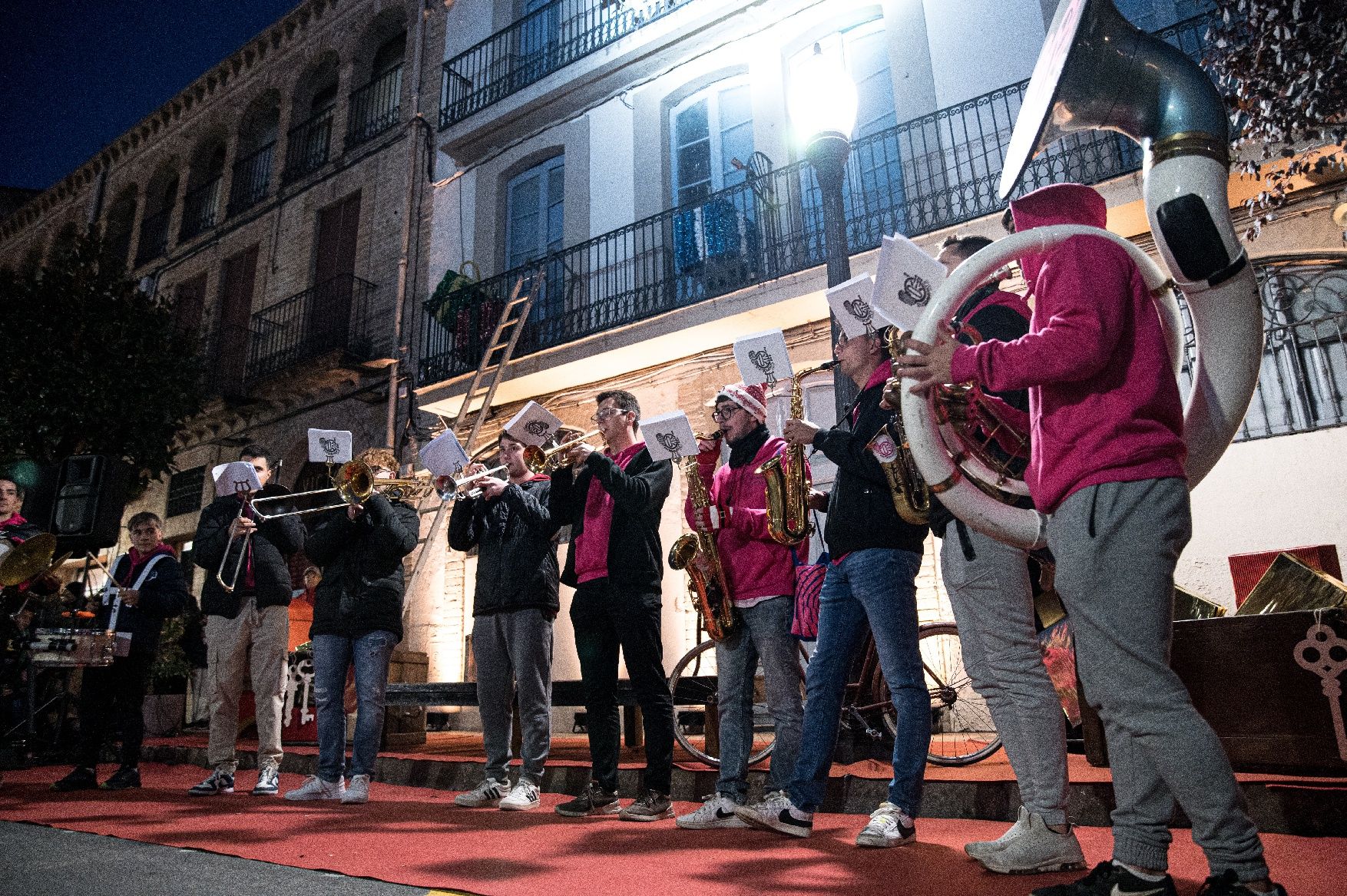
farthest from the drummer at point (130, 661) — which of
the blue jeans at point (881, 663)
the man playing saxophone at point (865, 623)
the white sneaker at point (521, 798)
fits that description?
the blue jeans at point (881, 663)

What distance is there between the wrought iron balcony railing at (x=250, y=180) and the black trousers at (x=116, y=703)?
41.1 ft

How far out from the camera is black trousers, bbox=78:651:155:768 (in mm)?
5445

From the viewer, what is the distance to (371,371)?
42.4 feet

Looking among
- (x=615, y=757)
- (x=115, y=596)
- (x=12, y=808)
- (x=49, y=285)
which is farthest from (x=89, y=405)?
(x=615, y=757)

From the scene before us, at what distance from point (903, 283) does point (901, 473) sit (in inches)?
27.4

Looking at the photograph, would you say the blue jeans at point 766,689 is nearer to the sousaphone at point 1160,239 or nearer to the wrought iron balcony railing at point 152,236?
the sousaphone at point 1160,239

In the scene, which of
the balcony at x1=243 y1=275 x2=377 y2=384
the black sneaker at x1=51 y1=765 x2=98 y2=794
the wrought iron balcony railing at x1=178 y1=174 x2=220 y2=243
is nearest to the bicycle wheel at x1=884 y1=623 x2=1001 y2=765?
the black sneaker at x1=51 y1=765 x2=98 y2=794

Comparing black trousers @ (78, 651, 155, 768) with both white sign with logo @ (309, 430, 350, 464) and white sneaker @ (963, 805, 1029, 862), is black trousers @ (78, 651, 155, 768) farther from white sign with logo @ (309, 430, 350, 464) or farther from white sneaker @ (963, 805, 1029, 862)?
white sneaker @ (963, 805, 1029, 862)

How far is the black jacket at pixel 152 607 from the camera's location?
5.66m

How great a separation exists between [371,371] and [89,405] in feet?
12.1

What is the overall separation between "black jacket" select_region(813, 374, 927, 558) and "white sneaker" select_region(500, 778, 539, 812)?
2.12 meters

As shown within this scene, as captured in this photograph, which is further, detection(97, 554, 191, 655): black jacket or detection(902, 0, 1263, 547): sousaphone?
detection(97, 554, 191, 655): black jacket

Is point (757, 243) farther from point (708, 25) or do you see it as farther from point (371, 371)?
point (371, 371)

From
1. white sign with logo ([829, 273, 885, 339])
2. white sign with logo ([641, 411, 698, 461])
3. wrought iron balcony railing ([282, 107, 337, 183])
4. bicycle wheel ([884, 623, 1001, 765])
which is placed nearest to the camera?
white sign with logo ([829, 273, 885, 339])
